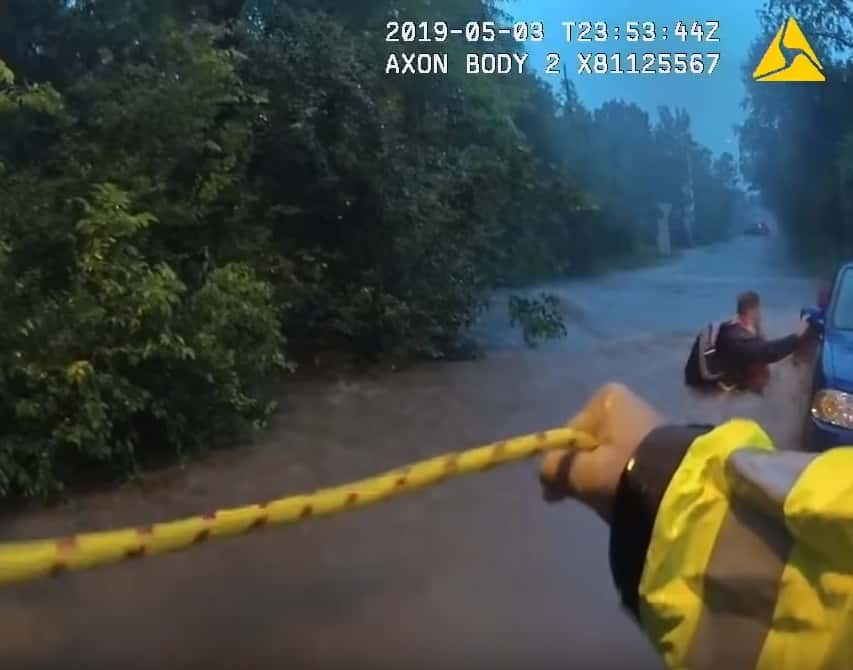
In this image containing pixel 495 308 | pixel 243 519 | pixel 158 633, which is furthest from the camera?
pixel 495 308

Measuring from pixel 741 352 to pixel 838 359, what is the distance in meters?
0.08

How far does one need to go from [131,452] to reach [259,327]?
124 millimetres

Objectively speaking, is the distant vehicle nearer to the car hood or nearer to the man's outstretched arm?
the car hood

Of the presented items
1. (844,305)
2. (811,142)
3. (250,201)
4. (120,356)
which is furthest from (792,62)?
(120,356)

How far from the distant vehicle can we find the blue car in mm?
59

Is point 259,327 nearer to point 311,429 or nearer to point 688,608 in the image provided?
point 311,429

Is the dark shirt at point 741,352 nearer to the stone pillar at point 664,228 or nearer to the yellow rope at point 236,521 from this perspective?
the stone pillar at point 664,228

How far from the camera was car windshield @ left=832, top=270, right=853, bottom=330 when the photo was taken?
781mm

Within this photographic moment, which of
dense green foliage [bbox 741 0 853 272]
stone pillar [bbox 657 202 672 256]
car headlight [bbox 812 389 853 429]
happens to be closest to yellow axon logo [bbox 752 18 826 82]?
dense green foliage [bbox 741 0 853 272]

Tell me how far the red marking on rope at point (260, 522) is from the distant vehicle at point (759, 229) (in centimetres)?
50

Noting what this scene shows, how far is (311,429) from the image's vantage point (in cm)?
80

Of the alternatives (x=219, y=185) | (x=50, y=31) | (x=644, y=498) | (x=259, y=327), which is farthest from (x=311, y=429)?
(x=644, y=498)

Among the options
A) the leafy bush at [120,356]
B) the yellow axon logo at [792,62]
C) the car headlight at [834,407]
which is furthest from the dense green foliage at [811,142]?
the leafy bush at [120,356]

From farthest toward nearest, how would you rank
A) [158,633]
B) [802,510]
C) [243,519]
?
[158,633], [243,519], [802,510]
